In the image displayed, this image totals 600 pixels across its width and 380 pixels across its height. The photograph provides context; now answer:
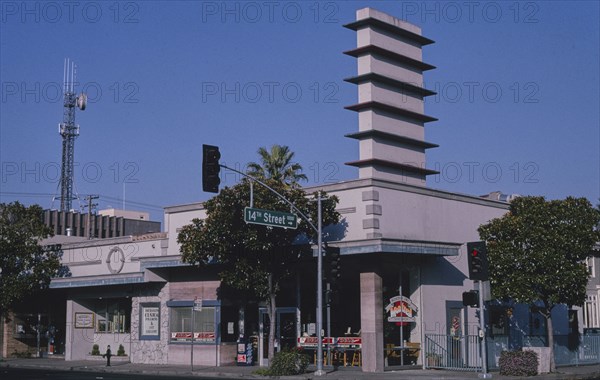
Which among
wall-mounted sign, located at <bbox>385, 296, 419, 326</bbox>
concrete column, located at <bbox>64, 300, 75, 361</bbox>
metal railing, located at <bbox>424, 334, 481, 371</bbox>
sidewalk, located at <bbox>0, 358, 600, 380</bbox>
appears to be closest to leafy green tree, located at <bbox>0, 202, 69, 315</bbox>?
concrete column, located at <bbox>64, 300, 75, 361</bbox>

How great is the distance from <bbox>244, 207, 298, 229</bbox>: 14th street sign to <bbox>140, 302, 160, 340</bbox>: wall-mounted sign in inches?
519

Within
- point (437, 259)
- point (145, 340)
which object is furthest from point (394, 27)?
point (145, 340)

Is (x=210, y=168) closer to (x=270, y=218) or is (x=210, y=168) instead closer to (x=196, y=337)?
(x=270, y=218)

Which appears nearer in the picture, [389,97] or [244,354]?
[244,354]

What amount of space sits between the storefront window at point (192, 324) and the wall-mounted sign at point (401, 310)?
9349 millimetres

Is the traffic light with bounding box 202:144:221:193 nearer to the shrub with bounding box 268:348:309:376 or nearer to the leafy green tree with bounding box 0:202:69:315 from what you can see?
the shrub with bounding box 268:348:309:376

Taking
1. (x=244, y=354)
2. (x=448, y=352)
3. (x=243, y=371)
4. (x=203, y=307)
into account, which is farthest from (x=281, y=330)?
(x=448, y=352)

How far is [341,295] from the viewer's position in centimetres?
3581

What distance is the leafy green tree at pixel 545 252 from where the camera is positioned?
3281 centimetres

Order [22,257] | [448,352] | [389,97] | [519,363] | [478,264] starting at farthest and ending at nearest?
1. [389,97]
2. [22,257]
3. [448,352]
4. [519,363]
5. [478,264]

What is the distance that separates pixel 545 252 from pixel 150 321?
797 inches

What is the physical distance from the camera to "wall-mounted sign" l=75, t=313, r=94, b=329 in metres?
45.8

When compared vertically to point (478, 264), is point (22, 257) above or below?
above

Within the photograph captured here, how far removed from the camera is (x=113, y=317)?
45.5 m
